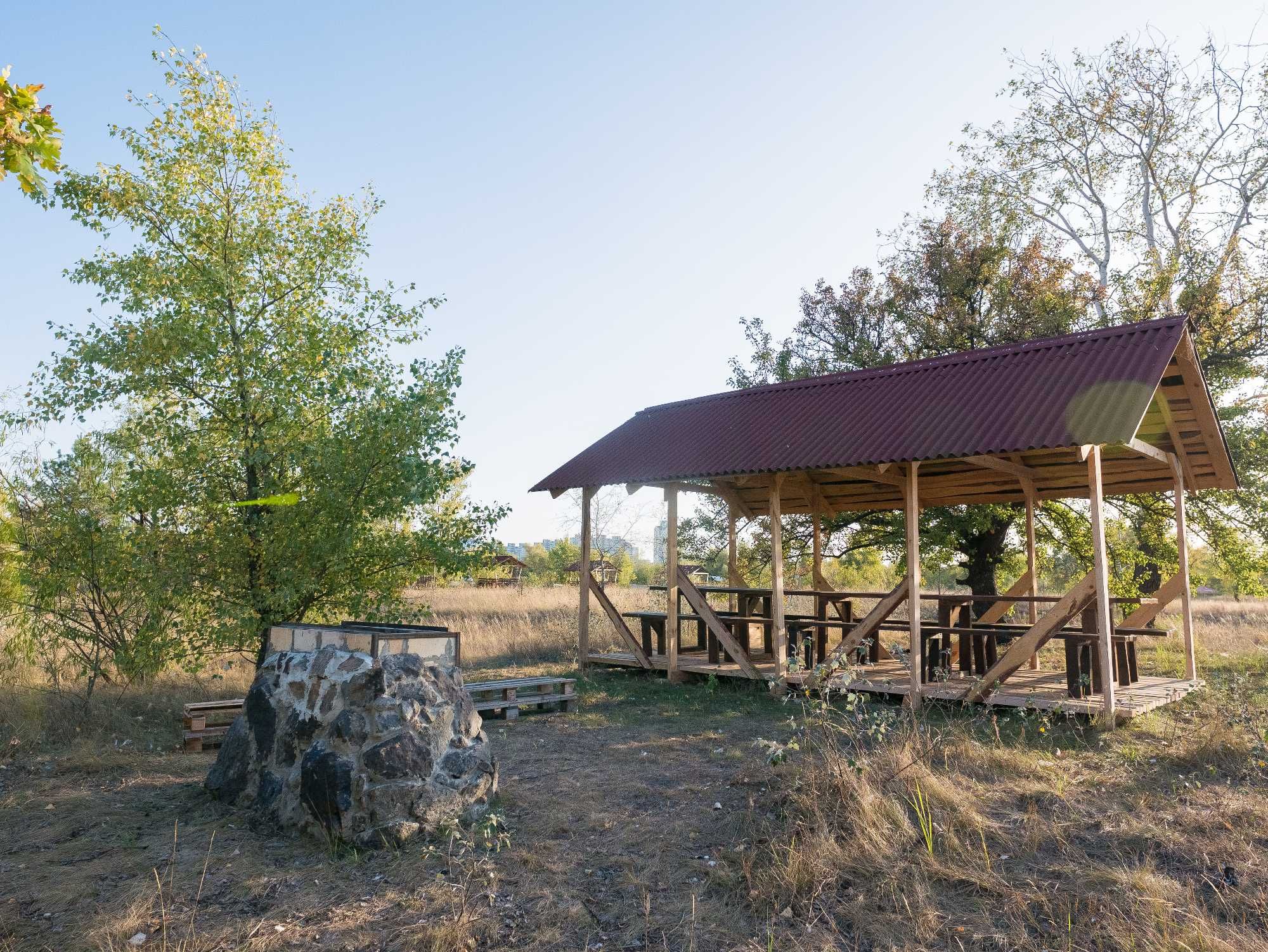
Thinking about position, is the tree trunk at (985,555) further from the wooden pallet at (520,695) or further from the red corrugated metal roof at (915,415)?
the wooden pallet at (520,695)

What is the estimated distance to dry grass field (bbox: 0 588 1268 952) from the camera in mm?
4168

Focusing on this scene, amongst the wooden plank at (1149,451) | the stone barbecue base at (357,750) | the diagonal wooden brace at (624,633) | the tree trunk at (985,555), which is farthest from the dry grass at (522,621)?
the wooden plank at (1149,451)

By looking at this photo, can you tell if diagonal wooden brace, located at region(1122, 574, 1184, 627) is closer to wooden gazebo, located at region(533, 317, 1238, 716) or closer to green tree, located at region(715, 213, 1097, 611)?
wooden gazebo, located at region(533, 317, 1238, 716)

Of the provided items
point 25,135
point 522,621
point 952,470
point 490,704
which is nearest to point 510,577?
point 522,621

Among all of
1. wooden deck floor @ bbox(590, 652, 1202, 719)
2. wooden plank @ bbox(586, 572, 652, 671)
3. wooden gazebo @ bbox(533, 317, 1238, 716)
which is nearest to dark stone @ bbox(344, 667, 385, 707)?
wooden gazebo @ bbox(533, 317, 1238, 716)

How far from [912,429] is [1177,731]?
3774 mm

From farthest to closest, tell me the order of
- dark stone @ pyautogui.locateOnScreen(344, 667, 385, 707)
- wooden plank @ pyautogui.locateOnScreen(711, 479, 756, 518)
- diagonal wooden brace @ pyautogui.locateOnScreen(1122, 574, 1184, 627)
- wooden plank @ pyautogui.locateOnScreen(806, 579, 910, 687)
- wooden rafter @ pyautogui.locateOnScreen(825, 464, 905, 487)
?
1. wooden plank @ pyautogui.locateOnScreen(711, 479, 756, 518)
2. diagonal wooden brace @ pyautogui.locateOnScreen(1122, 574, 1184, 627)
3. wooden rafter @ pyautogui.locateOnScreen(825, 464, 905, 487)
4. wooden plank @ pyautogui.locateOnScreen(806, 579, 910, 687)
5. dark stone @ pyautogui.locateOnScreen(344, 667, 385, 707)

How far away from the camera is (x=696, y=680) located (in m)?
12.2

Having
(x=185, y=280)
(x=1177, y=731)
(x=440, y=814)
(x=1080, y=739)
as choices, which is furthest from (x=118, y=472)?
(x=1177, y=731)

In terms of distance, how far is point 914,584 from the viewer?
9523 mm

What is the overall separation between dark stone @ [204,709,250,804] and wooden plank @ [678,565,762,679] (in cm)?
605

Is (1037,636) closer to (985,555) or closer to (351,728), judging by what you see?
(351,728)

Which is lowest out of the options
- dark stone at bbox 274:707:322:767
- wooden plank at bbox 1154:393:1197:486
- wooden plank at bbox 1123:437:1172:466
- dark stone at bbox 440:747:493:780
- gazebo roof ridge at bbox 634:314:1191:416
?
dark stone at bbox 440:747:493:780

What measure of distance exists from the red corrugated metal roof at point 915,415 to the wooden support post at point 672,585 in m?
0.50
